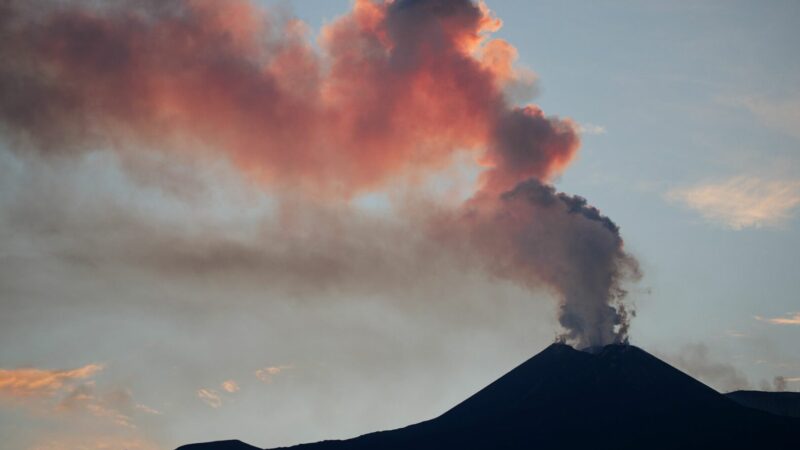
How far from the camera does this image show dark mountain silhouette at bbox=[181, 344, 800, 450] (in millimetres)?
136625

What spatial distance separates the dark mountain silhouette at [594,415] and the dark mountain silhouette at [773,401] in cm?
3369

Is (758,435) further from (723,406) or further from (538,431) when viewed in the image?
(538,431)

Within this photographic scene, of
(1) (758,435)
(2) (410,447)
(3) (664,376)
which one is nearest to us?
(1) (758,435)

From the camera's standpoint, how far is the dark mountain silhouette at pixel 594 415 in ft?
448

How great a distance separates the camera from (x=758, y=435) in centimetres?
13538

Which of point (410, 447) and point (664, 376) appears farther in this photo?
point (664, 376)

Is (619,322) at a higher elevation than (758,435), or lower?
higher

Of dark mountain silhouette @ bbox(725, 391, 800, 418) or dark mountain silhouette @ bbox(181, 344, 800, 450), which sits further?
dark mountain silhouette @ bbox(725, 391, 800, 418)

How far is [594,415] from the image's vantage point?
5699 inches

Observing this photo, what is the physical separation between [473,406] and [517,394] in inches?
297

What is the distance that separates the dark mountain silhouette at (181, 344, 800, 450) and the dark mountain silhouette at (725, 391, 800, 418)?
1326 inches

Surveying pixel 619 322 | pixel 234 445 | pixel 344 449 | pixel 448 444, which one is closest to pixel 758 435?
pixel 619 322

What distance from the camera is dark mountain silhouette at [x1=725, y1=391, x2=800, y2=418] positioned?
17762 centimetres

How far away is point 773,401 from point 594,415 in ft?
179
